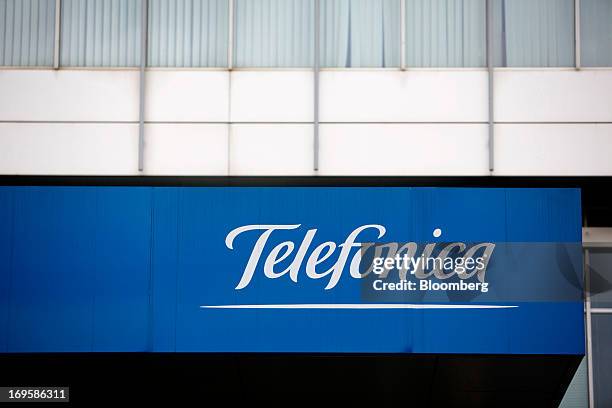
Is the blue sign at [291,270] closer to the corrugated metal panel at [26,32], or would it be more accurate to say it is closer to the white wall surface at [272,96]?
the white wall surface at [272,96]

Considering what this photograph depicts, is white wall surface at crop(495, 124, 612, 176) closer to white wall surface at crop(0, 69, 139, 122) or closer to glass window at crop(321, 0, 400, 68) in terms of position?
glass window at crop(321, 0, 400, 68)

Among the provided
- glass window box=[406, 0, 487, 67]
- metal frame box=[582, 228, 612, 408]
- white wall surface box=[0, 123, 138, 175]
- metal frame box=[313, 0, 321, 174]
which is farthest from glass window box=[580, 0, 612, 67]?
white wall surface box=[0, 123, 138, 175]

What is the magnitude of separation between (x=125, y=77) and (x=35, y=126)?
4.90 ft

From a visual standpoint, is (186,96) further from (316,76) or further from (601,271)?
(601,271)

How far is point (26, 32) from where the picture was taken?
11.5 m

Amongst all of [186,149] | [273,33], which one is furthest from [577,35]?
[186,149]

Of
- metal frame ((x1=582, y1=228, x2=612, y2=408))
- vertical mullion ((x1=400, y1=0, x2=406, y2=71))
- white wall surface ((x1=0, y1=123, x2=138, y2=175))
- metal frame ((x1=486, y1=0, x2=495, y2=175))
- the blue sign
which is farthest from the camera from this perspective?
metal frame ((x1=582, y1=228, x2=612, y2=408))

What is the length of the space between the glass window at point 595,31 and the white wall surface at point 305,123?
31cm

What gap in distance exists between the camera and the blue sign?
10.6 meters

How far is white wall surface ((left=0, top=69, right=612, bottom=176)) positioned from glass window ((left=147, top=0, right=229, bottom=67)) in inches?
10.7

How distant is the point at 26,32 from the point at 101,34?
A: 45.3 inches
